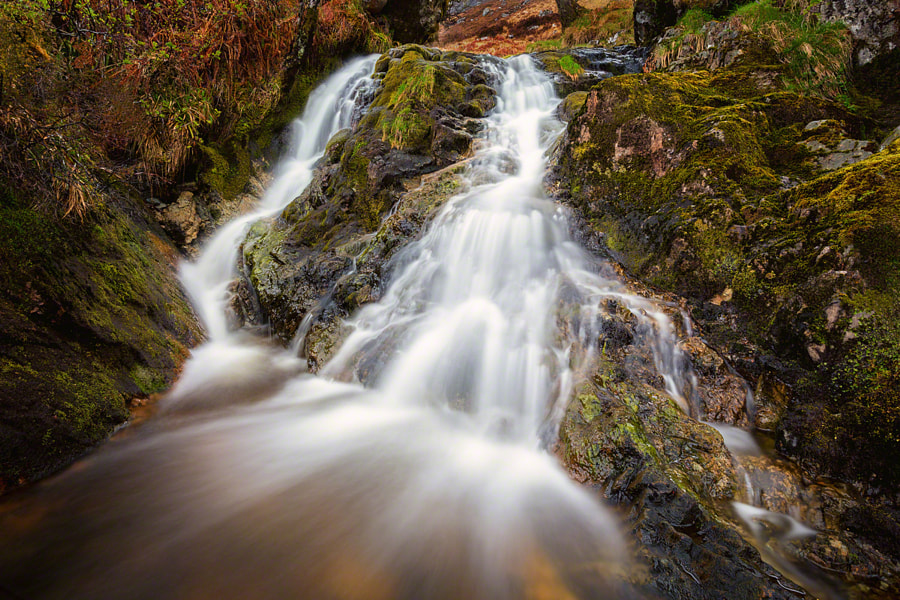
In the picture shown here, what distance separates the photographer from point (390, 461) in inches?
125

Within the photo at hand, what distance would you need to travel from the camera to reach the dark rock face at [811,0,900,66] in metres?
4.72

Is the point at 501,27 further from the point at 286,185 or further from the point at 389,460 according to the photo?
the point at 389,460

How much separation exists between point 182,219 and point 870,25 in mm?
10539

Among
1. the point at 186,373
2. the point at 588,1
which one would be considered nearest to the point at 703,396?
the point at 186,373

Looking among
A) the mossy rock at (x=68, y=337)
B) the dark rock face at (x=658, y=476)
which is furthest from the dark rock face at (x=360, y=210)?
the dark rock face at (x=658, y=476)

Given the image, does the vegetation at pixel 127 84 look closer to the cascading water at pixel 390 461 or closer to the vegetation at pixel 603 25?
the cascading water at pixel 390 461

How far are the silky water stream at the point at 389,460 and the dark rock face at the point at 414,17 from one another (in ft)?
42.4

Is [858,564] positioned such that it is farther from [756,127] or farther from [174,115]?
[174,115]

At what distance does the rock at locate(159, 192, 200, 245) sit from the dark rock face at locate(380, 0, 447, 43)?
12.0 meters

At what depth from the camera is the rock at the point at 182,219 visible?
6445 millimetres

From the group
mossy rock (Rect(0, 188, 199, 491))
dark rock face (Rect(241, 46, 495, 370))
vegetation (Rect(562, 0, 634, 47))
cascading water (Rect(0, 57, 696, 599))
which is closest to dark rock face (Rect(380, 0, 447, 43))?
vegetation (Rect(562, 0, 634, 47))

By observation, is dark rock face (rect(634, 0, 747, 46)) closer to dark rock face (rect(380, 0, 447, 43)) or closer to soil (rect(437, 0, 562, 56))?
dark rock face (rect(380, 0, 447, 43))

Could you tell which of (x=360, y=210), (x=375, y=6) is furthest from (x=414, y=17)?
(x=360, y=210)

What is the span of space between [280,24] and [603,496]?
940 centimetres
